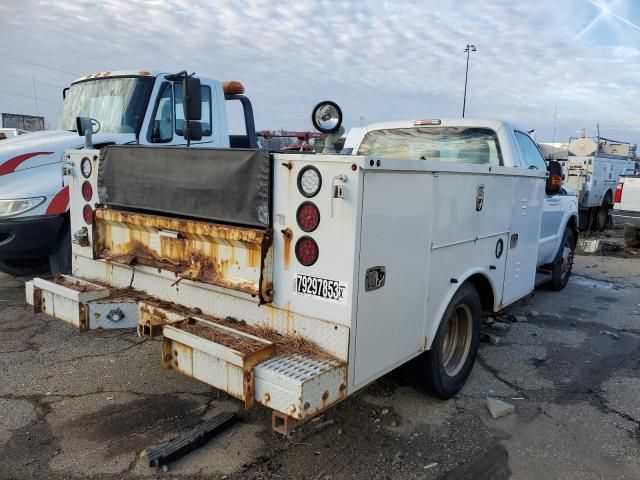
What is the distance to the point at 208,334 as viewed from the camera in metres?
2.92

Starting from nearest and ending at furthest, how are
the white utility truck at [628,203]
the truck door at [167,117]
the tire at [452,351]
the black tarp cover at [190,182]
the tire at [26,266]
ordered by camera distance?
1. the black tarp cover at [190,182]
2. the tire at [452,351]
3. the tire at [26,266]
4. the truck door at [167,117]
5. the white utility truck at [628,203]

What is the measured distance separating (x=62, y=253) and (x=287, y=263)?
12.7ft

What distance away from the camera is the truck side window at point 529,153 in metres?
5.39

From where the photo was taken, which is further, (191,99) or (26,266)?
(26,266)

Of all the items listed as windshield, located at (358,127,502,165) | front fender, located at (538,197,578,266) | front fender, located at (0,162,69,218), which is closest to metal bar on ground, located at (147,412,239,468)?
windshield, located at (358,127,502,165)

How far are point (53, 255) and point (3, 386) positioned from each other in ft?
6.87

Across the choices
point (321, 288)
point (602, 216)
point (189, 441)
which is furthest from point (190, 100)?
point (602, 216)

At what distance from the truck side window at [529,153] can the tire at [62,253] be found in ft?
15.9

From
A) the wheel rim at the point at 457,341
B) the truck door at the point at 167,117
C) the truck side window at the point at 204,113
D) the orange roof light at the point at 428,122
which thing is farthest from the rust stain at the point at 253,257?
the truck side window at the point at 204,113

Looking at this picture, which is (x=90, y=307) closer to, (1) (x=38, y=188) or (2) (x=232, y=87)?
(1) (x=38, y=188)

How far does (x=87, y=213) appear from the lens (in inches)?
155

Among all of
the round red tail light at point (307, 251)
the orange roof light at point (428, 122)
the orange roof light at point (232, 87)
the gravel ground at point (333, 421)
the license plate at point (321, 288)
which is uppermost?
the orange roof light at point (232, 87)

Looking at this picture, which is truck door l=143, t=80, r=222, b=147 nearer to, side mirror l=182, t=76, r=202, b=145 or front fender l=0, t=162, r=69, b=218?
front fender l=0, t=162, r=69, b=218

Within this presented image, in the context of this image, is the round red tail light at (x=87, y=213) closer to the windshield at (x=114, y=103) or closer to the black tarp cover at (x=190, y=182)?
the black tarp cover at (x=190, y=182)
